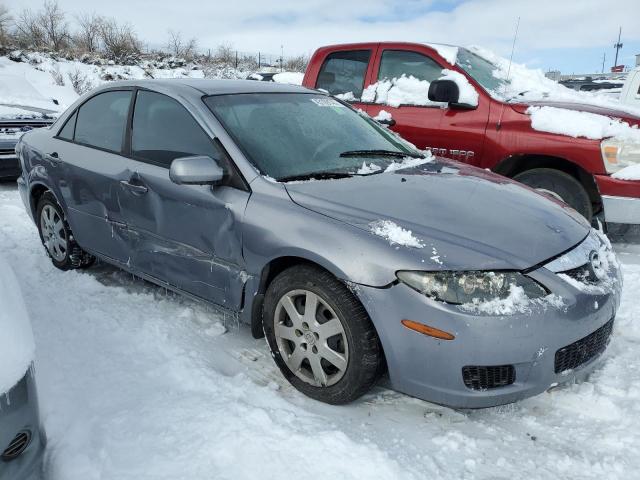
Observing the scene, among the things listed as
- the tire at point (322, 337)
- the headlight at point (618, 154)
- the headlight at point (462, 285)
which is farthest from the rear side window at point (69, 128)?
the headlight at point (618, 154)

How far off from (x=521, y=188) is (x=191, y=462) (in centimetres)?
230

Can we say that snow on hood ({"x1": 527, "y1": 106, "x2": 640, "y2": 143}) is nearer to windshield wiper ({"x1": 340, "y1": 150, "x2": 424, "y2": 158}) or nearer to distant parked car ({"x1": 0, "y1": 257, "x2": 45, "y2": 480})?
windshield wiper ({"x1": 340, "y1": 150, "x2": 424, "y2": 158})

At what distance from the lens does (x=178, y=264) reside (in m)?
3.12

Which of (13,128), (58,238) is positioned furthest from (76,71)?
(58,238)

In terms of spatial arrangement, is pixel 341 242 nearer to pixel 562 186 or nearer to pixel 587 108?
pixel 562 186

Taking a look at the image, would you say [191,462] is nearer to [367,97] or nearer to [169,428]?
[169,428]

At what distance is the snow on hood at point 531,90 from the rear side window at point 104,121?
10.5ft

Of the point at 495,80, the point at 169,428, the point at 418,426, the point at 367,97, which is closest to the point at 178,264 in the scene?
the point at 169,428

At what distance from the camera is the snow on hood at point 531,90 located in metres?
4.90

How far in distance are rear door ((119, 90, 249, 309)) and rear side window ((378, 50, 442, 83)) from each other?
2793 mm

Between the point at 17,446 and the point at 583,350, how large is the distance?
2227 millimetres

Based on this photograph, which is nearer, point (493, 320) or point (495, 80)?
point (493, 320)

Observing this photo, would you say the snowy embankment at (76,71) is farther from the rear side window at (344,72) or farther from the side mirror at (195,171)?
the side mirror at (195,171)

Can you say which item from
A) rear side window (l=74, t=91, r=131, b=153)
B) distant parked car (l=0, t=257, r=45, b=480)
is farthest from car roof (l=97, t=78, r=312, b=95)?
distant parked car (l=0, t=257, r=45, b=480)
